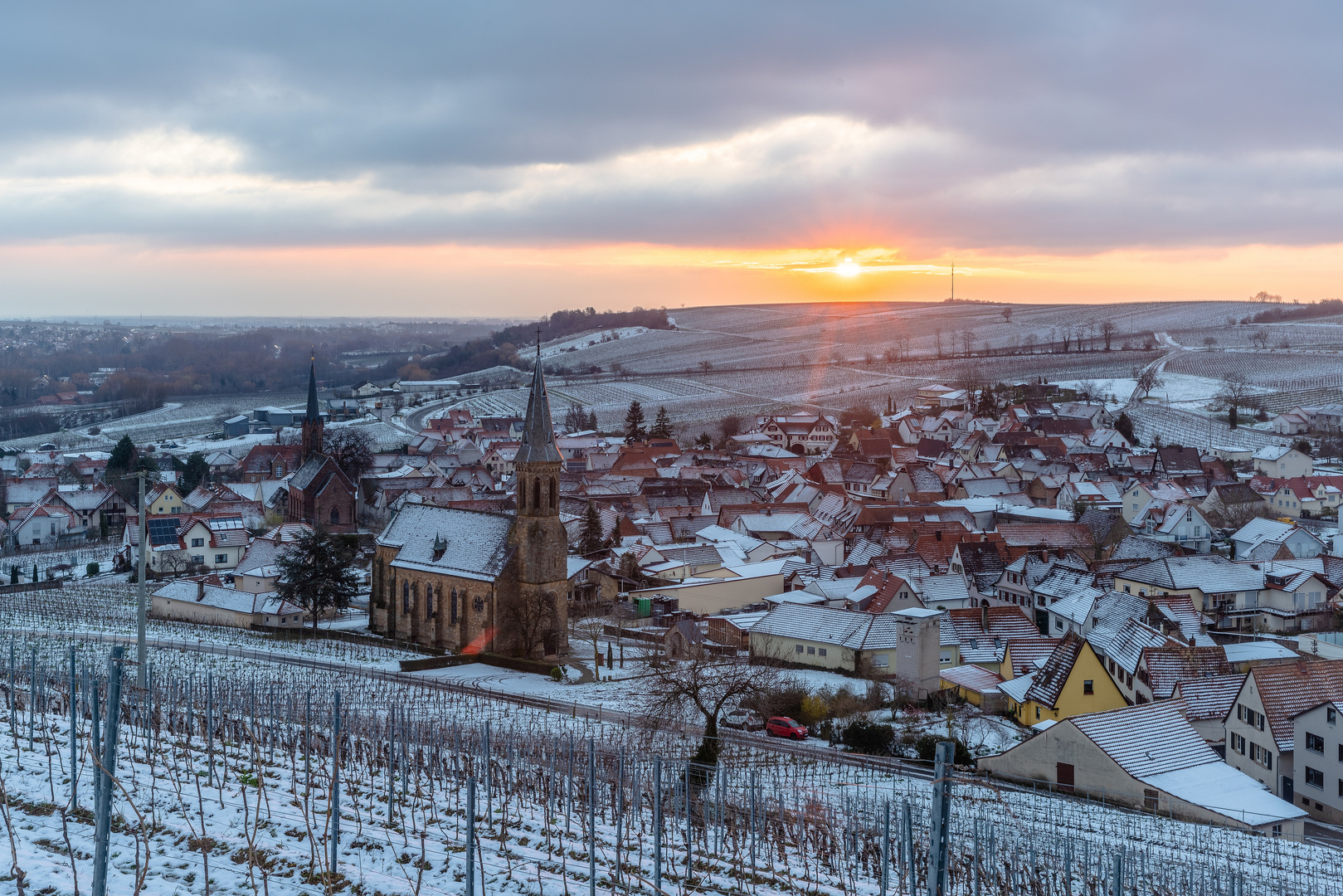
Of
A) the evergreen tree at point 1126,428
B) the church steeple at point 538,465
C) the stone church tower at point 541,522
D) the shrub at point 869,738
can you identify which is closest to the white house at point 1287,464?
the evergreen tree at point 1126,428

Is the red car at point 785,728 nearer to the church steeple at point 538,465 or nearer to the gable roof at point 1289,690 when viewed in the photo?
the gable roof at point 1289,690

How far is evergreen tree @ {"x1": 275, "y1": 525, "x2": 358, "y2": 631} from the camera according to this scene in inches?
2007

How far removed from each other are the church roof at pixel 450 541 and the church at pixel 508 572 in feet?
0.15

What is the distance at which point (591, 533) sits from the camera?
6606cm

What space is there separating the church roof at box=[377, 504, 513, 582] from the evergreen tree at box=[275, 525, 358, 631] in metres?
2.59

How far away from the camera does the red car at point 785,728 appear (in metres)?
35.2

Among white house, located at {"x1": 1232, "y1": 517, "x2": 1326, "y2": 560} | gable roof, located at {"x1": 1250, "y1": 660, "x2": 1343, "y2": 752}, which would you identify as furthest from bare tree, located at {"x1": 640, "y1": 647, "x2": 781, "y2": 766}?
white house, located at {"x1": 1232, "y1": 517, "x2": 1326, "y2": 560}

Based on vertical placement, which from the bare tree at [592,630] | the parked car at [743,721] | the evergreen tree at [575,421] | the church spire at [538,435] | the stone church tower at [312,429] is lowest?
the bare tree at [592,630]

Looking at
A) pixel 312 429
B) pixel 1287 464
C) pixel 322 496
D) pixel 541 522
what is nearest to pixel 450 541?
pixel 541 522

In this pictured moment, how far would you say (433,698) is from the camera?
37.8 m

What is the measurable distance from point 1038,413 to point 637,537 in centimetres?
7539

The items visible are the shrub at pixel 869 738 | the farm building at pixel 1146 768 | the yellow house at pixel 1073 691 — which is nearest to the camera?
the farm building at pixel 1146 768

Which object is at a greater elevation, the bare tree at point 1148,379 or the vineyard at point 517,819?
the bare tree at point 1148,379

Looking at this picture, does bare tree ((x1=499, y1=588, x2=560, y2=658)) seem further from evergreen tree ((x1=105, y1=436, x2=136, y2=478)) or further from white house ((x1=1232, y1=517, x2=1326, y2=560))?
evergreen tree ((x1=105, y1=436, x2=136, y2=478))
